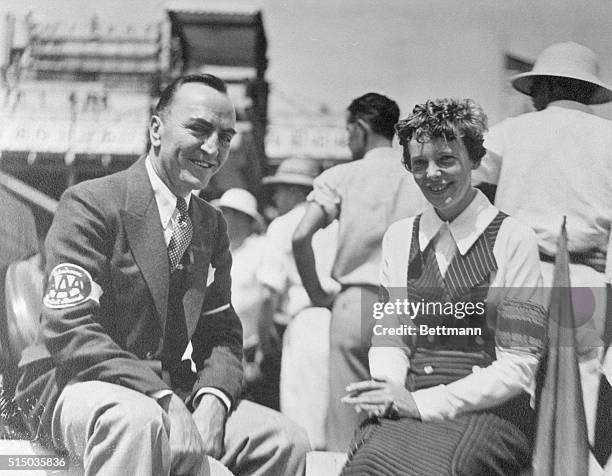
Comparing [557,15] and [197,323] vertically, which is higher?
[557,15]

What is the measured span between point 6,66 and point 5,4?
0.73 feet

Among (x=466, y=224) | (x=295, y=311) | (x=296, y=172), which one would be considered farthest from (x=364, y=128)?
(x=295, y=311)

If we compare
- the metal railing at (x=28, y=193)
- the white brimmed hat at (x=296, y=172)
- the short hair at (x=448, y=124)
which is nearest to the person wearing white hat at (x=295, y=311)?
the white brimmed hat at (x=296, y=172)

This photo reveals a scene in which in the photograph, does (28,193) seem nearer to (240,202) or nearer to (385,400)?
(240,202)

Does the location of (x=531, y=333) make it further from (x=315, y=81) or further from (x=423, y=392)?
(x=315, y=81)

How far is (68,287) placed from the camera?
224 centimetres

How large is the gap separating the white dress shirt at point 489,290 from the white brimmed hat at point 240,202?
1.52ft

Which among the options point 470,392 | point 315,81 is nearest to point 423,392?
point 470,392

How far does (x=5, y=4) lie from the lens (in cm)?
285

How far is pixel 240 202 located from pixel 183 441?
86 cm

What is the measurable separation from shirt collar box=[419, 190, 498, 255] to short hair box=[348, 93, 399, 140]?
0.32 meters

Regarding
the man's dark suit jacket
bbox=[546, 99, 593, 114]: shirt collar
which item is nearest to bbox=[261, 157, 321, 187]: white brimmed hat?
the man's dark suit jacket

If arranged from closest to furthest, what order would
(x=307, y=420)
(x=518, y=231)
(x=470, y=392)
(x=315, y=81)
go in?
1. (x=470, y=392)
2. (x=518, y=231)
3. (x=307, y=420)
4. (x=315, y=81)

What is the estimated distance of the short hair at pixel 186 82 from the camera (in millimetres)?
2449
